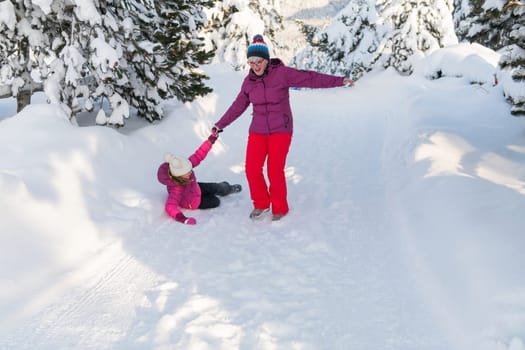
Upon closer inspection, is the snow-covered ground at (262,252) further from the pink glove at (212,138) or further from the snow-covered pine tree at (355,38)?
the snow-covered pine tree at (355,38)

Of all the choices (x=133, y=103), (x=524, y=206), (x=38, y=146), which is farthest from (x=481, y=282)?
(x=133, y=103)

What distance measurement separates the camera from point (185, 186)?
5250mm

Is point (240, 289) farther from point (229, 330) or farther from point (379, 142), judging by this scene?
point (379, 142)

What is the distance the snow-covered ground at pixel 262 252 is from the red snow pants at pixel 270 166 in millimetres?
294

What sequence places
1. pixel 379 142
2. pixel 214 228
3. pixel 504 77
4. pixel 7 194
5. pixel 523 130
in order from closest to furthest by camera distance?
pixel 7 194, pixel 214 228, pixel 523 130, pixel 379 142, pixel 504 77

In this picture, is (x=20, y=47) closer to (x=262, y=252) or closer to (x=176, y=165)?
(x=176, y=165)

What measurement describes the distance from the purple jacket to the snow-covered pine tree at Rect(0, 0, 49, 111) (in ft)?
11.6

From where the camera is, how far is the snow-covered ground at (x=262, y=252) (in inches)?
111

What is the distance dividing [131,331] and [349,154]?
5955 millimetres

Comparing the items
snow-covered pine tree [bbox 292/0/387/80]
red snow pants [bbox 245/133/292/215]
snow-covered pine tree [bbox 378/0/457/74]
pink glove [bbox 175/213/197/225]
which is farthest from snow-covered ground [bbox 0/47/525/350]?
snow-covered pine tree [bbox 292/0/387/80]

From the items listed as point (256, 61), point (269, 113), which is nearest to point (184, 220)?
point (269, 113)

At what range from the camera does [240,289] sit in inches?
134

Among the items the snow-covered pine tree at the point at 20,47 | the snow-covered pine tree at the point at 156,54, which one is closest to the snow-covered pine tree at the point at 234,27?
the snow-covered pine tree at the point at 156,54

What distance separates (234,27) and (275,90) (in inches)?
728
